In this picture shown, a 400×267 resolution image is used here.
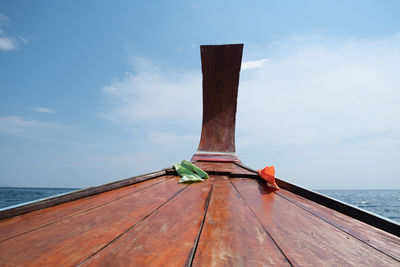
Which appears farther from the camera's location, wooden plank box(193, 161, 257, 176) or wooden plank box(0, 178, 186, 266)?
wooden plank box(193, 161, 257, 176)

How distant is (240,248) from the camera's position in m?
0.62

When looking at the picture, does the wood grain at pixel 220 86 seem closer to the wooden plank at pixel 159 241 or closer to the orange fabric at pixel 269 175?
the orange fabric at pixel 269 175

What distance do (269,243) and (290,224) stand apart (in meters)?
0.24

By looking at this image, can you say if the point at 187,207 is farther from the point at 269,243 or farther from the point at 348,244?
the point at 348,244

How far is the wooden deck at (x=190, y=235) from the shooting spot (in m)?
0.57

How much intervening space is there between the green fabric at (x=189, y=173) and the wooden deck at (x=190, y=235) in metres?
0.51

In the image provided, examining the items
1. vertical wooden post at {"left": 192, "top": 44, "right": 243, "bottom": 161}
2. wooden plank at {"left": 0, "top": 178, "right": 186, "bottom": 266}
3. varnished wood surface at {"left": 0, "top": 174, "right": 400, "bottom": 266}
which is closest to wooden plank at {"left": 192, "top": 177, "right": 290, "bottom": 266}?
varnished wood surface at {"left": 0, "top": 174, "right": 400, "bottom": 266}

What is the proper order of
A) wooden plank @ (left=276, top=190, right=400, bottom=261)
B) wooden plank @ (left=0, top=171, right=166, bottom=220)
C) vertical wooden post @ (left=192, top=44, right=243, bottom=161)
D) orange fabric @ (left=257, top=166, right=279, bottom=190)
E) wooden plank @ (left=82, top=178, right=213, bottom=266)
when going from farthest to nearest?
vertical wooden post @ (left=192, top=44, right=243, bottom=161) < orange fabric @ (left=257, top=166, right=279, bottom=190) < wooden plank @ (left=0, top=171, right=166, bottom=220) < wooden plank @ (left=276, top=190, right=400, bottom=261) < wooden plank @ (left=82, top=178, right=213, bottom=266)

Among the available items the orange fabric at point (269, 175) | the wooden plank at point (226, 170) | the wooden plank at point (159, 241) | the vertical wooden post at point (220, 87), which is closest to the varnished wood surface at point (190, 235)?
the wooden plank at point (159, 241)

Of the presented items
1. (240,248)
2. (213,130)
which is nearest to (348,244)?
(240,248)

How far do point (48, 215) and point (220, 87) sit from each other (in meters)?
3.40

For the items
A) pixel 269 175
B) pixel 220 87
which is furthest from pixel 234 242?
pixel 220 87

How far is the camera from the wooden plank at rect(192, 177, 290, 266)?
21.9 inches

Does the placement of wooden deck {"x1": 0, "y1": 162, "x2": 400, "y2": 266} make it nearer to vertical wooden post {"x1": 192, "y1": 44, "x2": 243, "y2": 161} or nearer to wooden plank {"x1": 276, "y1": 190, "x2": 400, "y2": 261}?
wooden plank {"x1": 276, "y1": 190, "x2": 400, "y2": 261}
